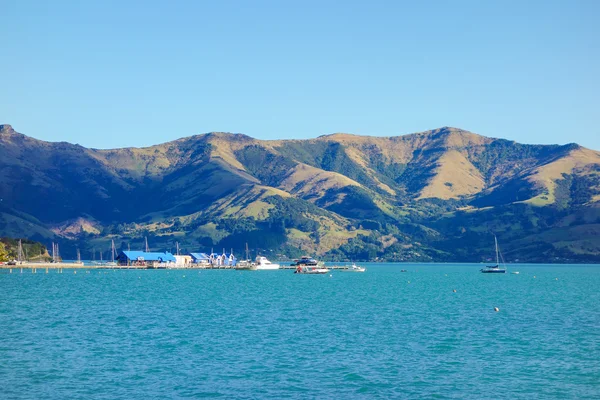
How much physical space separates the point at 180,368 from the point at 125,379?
4812 mm

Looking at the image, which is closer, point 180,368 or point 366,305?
point 180,368

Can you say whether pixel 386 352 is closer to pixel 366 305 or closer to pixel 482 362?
pixel 482 362

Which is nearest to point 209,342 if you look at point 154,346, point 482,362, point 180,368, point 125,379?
point 154,346

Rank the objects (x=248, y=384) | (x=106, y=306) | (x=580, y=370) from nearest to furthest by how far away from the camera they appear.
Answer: (x=248, y=384) < (x=580, y=370) < (x=106, y=306)

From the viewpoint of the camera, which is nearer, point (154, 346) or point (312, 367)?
point (312, 367)

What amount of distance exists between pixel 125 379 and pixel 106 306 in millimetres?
52630

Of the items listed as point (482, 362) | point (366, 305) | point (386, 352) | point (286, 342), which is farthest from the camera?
point (366, 305)

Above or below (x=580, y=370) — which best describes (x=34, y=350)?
above

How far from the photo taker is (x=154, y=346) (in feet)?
→ 202

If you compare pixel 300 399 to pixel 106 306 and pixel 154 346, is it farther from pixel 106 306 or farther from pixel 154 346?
pixel 106 306

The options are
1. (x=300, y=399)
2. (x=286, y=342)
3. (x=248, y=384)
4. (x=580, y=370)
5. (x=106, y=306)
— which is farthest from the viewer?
(x=106, y=306)

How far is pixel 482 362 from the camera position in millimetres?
54969

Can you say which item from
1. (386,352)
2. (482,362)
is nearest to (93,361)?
(386,352)

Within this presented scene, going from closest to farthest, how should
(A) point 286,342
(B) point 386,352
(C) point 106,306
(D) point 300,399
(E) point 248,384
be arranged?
(D) point 300,399 → (E) point 248,384 → (B) point 386,352 → (A) point 286,342 → (C) point 106,306
